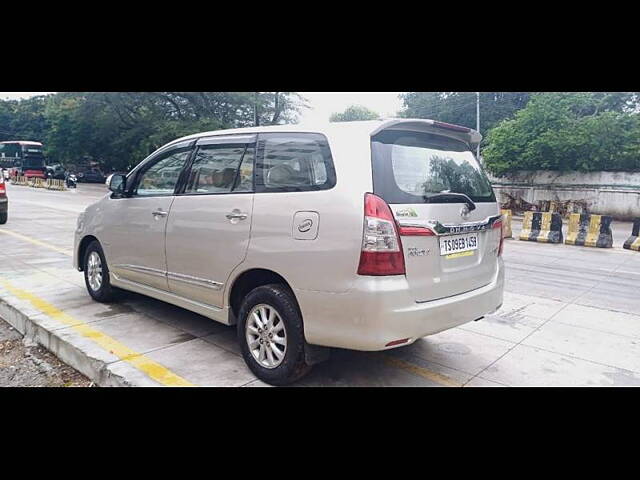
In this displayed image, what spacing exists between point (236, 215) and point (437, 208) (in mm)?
1396

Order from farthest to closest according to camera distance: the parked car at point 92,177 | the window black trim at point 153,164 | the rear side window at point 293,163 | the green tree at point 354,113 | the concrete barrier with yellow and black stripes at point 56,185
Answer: the green tree at point 354,113 < the parked car at point 92,177 < the concrete barrier with yellow and black stripes at point 56,185 < the window black trim at point 153,164 < the rear side window at point 293,163

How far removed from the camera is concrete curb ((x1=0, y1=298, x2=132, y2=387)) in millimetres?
3299

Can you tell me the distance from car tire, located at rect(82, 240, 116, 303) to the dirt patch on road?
86 centimetres

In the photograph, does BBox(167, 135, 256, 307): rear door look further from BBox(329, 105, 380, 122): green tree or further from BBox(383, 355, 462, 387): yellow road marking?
BBox(329, 105, 380, 122): green tree

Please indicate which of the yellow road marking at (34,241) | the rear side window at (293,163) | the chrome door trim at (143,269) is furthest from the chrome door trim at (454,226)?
the yellow road marking at (34,241)

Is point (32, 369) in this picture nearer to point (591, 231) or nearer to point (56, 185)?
point (591, 231)

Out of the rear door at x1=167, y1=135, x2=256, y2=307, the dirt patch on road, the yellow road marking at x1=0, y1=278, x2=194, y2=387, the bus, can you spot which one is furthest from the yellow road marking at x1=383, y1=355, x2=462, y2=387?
the bus

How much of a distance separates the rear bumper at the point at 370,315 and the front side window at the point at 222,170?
102cm

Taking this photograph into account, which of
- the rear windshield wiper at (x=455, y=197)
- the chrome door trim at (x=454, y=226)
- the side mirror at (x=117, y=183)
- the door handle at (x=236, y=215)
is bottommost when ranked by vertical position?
the chrome door trim at (x=454, y=226)

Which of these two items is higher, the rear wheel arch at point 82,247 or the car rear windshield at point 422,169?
the car rear windshield at point 422,169

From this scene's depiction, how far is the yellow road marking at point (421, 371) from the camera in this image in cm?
337

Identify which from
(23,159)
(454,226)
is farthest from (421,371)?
(23,159)

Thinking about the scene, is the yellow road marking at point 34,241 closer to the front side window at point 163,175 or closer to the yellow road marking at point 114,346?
the yellow road marking at point 114,346

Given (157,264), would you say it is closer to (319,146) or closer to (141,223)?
(141,223)
